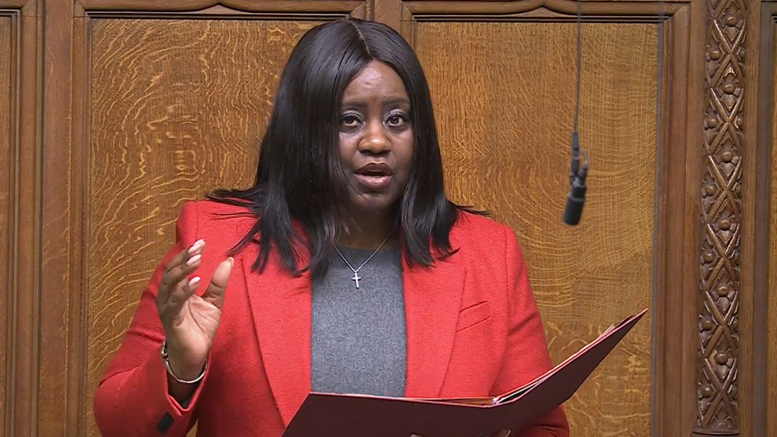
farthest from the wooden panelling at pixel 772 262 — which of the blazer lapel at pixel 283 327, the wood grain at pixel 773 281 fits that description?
the blazer lapel at pixel 283 327

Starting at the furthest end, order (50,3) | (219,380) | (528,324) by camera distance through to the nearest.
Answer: (50,3), (528,324), (219,380)

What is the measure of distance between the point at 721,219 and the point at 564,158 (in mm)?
425

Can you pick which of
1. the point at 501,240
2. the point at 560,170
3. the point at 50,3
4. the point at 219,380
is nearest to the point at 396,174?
the point at 501,240

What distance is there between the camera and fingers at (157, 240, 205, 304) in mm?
1888

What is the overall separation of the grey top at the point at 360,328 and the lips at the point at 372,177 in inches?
5.4

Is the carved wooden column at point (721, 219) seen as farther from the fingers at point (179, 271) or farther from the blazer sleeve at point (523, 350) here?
the fingers at point (179, 271)

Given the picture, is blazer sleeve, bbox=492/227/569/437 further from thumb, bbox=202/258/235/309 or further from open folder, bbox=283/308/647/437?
thumb, bbox=202/258/235/309

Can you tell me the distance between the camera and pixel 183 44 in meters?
3.34

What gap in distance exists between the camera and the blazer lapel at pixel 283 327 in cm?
210

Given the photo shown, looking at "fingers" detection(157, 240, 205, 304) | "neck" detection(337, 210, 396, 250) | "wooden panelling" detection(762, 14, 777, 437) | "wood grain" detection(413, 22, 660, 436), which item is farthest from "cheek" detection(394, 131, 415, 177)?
"wooden panelling" detection(762, 14, 777, 437)

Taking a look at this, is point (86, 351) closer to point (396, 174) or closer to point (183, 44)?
point (183, 44)

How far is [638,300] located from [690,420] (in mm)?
332

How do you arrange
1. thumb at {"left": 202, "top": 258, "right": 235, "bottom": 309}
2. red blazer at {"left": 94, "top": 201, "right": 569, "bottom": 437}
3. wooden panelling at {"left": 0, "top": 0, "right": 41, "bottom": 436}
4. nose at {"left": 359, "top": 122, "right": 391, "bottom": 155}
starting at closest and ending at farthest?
thumb at {"left": 202, "top": 258, "right": 235, "bottom": 309}, red blazer at {"left": 94, "top": 201, "right": 569, "bottom": 437}, nose at {"left": 359, "top": 122, "right": 391, "bottom": 155}, wooden panelling at {"left": 0, "top": 0, "right": 41, "bottom": 436}

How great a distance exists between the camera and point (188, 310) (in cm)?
198
